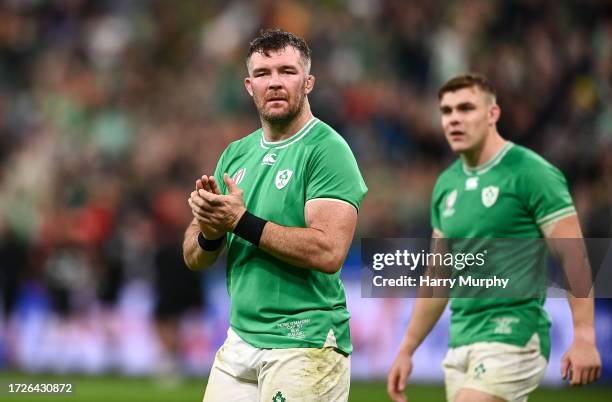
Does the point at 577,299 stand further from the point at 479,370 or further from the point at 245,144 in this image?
the point at 245,144

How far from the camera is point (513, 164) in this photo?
6.67 metres

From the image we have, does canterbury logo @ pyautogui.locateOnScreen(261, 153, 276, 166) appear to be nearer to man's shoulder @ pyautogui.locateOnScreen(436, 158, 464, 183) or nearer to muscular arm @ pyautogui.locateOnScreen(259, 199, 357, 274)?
muscular arm @ pyautogui.locateOnScreen(259, 199, 357, 274)

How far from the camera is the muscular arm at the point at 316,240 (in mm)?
4891

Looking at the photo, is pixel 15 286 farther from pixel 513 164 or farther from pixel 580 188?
pixel 513 164

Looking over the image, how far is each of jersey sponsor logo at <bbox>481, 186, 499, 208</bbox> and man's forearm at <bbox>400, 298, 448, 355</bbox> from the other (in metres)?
0.66

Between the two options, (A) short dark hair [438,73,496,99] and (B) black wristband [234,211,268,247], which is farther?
(A) short dark hair [438,73,496,99]

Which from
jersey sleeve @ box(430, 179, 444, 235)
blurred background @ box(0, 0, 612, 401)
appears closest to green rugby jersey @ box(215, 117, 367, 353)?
jersey sleeve @ box(430, 179, 444, 235)

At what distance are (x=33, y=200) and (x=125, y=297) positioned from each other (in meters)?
2.26

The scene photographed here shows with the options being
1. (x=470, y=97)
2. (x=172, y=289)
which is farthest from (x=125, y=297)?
(x=470, y=97)

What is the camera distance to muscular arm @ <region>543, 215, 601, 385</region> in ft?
19.0

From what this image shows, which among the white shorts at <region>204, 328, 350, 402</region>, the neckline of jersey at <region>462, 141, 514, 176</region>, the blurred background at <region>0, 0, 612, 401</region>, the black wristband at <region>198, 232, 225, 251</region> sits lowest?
the white shorts at <region>204, 328, 350, 402</region>

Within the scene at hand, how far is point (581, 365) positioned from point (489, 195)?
4.32 ft

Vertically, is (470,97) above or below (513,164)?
above

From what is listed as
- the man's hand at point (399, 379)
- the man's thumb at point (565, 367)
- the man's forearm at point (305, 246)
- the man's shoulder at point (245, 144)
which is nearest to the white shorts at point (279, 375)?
the man's forearm at point (305, 246)
